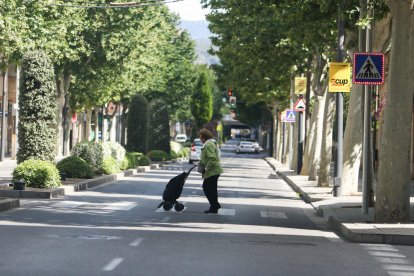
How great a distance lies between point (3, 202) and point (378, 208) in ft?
25.3

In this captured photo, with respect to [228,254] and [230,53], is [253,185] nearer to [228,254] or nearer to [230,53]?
[230,53]

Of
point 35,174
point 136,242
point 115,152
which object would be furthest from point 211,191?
point 115,152

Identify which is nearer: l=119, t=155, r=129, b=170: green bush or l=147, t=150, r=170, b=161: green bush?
l=119, t=155, r=129, b=170: green bush

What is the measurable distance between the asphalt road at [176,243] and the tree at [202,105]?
13561 cm

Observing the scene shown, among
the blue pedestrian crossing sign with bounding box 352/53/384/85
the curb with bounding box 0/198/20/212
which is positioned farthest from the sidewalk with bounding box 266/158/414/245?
the curb with bounding box 0/198/20/212

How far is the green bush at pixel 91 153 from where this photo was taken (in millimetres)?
35438

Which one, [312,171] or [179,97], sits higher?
[179,97]

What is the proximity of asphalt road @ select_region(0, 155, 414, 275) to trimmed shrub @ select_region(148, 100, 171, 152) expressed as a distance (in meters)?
38.6

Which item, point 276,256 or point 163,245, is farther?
point 163,245

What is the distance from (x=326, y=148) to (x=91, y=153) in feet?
27.7

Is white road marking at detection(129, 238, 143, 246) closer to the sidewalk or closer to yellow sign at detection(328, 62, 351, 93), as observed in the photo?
the sidewalk

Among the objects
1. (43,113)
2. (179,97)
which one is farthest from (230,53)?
(179,97)

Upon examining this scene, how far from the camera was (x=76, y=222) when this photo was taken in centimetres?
1844

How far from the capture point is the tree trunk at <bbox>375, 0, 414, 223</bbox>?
1848cm
